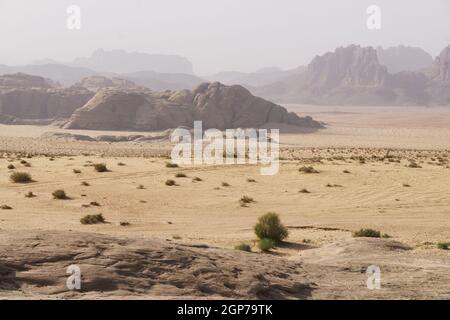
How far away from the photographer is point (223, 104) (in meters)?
73.0

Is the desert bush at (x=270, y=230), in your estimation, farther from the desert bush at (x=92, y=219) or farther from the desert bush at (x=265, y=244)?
the desert bush at (x=92, y=219)

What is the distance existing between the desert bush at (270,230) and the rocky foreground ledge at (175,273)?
3.31 metres

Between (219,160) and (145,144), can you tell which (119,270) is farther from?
(145,144)

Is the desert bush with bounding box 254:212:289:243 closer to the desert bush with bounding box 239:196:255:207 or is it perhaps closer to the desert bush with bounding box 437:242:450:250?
the desert bush with bounding box 437:242:450:250

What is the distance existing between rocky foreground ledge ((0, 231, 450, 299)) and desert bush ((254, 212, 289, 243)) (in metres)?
3.31

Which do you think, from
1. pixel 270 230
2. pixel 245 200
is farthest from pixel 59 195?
pixel 270 230

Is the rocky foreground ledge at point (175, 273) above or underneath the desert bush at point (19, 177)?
above

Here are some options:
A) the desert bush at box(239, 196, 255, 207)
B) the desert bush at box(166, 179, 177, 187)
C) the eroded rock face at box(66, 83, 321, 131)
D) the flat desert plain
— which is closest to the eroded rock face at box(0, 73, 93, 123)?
the eroded rock face at box(66, 83, 321, 131)

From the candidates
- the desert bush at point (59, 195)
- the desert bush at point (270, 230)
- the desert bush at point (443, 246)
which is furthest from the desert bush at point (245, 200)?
the desert bush at point (443, 246)

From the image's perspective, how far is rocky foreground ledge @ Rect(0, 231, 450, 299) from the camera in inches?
273

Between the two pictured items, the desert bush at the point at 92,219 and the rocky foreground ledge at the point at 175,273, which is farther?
the desert bush at the point at 92,219

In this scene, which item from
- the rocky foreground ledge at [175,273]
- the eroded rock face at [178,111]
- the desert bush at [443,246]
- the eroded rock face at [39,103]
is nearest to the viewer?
the rocky foreground ledge at [175,273]

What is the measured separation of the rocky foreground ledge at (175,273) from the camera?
6930 millimetres
